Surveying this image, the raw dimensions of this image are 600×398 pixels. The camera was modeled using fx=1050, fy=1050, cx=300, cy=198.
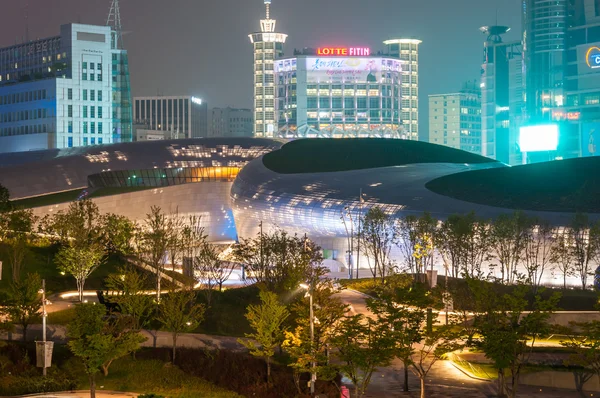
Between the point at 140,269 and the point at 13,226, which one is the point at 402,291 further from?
the point at 13,226

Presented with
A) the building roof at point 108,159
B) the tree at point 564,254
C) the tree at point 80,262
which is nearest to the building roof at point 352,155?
the building roof at point 108,159

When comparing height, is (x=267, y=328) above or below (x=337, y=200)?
below

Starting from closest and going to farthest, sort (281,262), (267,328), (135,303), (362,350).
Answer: (362,350), (267,328), (135,303), (281,262)

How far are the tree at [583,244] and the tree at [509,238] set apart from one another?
11.6 feet

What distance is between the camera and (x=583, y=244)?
74938mm

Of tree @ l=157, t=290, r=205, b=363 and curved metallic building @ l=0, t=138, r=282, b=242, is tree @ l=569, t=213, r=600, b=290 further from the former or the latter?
curved metallic building @ l=0, t=138, r=282, b=242

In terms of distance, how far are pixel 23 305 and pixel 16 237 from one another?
71.7 feet

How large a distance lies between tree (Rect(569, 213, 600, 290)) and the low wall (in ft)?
181

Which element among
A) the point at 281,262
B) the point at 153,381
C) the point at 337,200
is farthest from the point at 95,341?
the point at 337,200

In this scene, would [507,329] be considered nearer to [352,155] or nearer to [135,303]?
[135,303]

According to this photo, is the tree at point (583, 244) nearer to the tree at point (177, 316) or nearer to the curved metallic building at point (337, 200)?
the curved metallic building at point (337, 200)

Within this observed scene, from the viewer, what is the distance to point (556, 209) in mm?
81500

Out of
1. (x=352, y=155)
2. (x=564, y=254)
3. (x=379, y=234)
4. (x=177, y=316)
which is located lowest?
(x=177, y=316)

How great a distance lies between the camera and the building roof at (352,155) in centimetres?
11275
